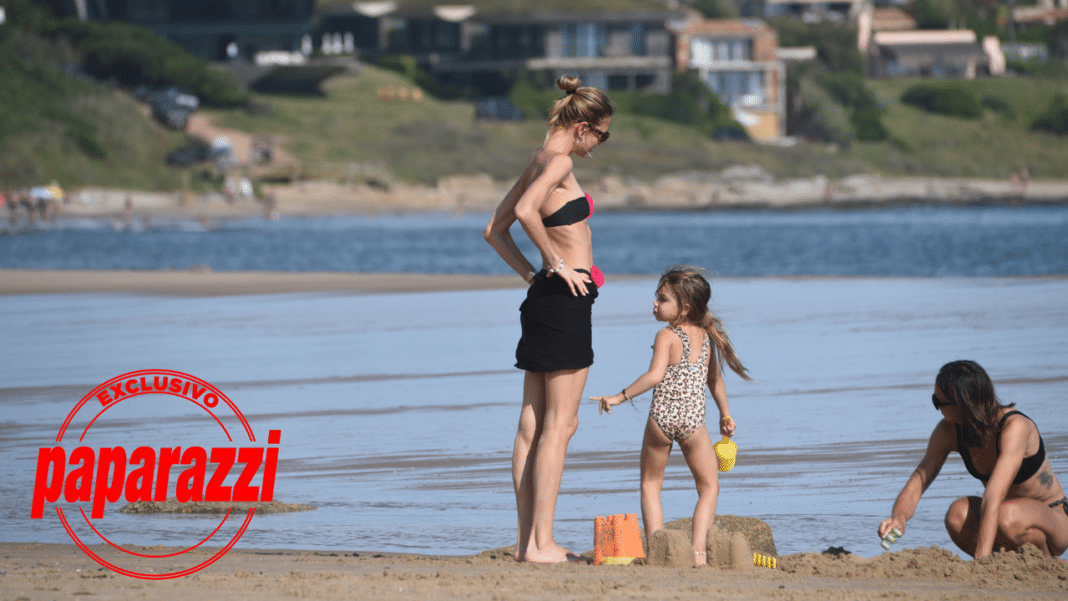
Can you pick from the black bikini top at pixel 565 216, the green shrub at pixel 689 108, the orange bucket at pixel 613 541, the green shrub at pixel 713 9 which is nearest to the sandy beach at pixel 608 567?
the orange bucket at pixel 613 541

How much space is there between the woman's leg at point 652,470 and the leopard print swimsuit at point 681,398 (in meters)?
0.04

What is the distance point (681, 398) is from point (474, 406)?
4.15 m

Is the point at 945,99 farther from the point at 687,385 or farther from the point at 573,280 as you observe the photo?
the point at 573,280

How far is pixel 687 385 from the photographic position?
5242mm

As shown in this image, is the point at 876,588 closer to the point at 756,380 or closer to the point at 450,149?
the point at 756,380

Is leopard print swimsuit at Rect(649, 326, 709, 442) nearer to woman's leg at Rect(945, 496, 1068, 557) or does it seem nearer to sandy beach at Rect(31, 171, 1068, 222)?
woman's leg at Rect(945, 496, 1068, 557)

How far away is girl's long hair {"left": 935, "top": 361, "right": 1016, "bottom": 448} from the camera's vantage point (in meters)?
5.12

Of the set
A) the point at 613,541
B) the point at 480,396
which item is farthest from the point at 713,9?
the point at 613,541

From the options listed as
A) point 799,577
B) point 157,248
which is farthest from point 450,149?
point 799,577

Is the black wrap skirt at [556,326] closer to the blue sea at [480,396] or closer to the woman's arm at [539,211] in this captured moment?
the woman's arm at [539,211]

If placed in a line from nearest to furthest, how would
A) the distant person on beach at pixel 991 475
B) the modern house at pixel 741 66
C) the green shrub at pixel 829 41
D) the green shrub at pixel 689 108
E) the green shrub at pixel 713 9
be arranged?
the distant person on beach at pixel 991 475, the green shrub at pixel 689 108, the modern house at pixel 741 66, the green shrub at pixel 829 41, the green shrub at pixel 713 9

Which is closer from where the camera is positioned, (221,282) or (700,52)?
(221,282)

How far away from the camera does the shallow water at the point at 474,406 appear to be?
617cm

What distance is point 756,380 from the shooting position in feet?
33.6
